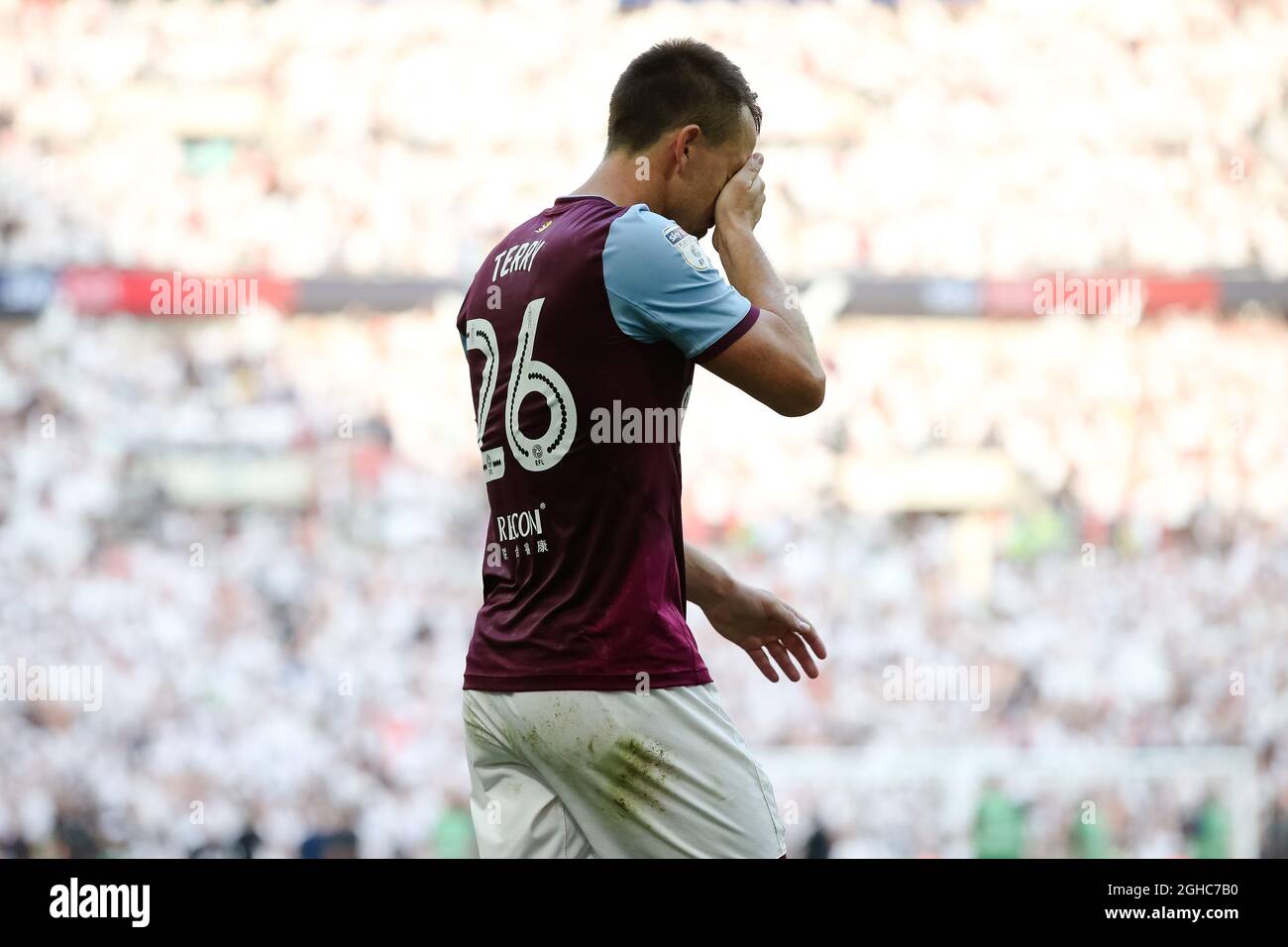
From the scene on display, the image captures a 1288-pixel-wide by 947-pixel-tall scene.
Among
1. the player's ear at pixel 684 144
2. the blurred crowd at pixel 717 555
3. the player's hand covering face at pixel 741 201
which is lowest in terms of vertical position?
the blurred crowd at pixel 717 555

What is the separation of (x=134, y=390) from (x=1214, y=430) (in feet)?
19.2

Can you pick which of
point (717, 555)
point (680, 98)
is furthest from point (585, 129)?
point (680, 98)

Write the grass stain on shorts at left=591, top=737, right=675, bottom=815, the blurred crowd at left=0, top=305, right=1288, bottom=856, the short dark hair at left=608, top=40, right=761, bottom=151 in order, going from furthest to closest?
1. the blurred crowd at left=0, top=305, right=1288, bottom=856
2. the short dark hair at left=608, top=40, right=761, bottom=151
3. the grass stain on shorts at left=591, top=737, right=675, bottom=815

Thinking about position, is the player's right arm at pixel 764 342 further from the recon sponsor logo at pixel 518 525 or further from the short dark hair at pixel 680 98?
the recon sponsor logo at pixel 518 525

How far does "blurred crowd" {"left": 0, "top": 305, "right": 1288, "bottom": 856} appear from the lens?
6637 mm

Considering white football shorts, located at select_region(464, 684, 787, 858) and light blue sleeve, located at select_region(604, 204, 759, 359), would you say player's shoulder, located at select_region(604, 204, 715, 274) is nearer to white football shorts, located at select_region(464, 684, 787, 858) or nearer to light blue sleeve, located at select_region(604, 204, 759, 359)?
light blue sleeve, located at select_region(604, 204, 759, 359)

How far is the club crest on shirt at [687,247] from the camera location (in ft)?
5.90

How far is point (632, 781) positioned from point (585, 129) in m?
6.54

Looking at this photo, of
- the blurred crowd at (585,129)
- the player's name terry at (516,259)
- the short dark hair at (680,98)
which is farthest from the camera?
the blurred crowd at (585,129)

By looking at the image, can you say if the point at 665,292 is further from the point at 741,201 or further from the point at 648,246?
the point at 741,201

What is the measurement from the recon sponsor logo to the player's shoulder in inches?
13.4

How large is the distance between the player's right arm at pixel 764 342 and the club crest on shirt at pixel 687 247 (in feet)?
0.31

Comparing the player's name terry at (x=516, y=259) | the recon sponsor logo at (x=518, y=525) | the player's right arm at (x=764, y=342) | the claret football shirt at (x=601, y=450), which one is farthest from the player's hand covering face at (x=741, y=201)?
the recon sponsor logo at (x=518, y=525)

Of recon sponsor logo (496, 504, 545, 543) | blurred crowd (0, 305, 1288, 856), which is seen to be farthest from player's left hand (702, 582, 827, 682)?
blurred crowd (0, 305, 1288, 856)
